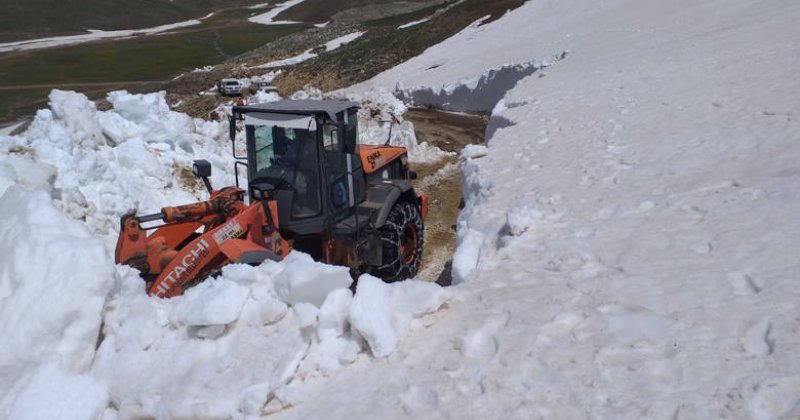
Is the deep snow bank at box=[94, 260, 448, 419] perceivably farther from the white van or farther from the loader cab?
the white van

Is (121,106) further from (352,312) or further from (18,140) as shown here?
(352,312)

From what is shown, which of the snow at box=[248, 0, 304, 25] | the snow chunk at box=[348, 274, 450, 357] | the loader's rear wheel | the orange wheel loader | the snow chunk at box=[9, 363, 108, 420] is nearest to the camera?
the snow chunk at box=[9, 363, 108, 420]

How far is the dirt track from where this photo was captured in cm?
965

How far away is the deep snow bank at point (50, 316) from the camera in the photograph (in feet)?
13.2

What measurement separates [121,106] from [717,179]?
1034cm

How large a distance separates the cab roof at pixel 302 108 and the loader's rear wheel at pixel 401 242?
1.59m

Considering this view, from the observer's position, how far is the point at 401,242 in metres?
8.38

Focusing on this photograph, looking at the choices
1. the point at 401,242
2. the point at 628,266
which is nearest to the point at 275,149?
the point at 401,242

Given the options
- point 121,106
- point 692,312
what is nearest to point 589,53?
point 121,106

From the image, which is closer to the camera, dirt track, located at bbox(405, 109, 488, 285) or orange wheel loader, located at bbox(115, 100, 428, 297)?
orange wheel loader, located at bbox(115, 100, 428, 297)

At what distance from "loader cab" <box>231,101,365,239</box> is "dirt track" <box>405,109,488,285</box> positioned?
2229mm

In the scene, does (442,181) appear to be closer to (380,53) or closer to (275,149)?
(275,149)

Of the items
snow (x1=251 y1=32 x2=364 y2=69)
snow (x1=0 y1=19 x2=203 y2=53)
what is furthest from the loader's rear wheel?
snow (x1=0 y1=19 x2=203 y2=53)

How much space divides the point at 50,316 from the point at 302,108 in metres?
3.43
